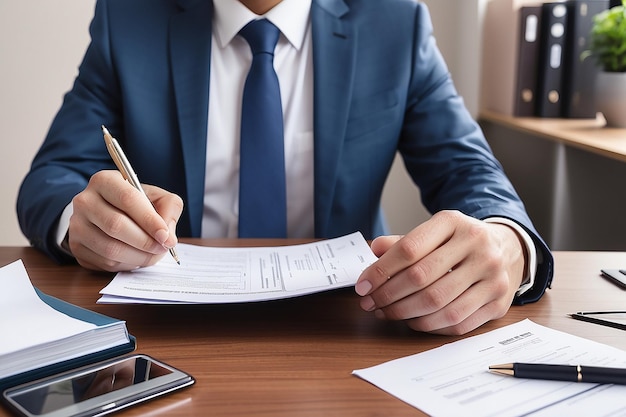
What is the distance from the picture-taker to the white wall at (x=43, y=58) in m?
2.44

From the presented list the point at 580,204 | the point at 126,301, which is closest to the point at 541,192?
the point at 580,204

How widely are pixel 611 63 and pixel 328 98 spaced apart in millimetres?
983

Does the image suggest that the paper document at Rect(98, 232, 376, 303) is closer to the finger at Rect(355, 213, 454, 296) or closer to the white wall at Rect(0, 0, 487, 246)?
the finger at Rect(355, 213, 454, 296)

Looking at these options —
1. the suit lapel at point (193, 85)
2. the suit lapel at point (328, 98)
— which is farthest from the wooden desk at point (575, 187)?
the suit lapel at point (193, 85)

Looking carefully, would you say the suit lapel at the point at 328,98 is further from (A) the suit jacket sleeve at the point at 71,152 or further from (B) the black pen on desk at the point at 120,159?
(B) the black pen on desk at the point at 120,159

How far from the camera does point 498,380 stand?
0.61m

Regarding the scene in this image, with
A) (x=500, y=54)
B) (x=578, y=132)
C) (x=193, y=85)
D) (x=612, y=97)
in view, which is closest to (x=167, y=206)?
(x=193, y=85)

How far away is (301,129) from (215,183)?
203 millimetres

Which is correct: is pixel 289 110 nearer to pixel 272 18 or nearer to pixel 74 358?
pixel 272 18

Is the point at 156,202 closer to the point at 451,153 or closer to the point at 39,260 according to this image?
the point at 39,260

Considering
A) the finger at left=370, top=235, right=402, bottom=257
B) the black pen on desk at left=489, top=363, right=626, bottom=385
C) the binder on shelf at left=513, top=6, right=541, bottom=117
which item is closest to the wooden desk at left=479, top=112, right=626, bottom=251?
the binder on shelf at left=513, top=6, right=541, bottom=117

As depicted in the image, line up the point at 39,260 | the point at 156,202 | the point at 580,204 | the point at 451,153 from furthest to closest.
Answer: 1. the point at 580,204
2. the point at 451,153
3. the point at 39,260
4. the point at 156,202

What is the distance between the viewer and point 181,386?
0.59m

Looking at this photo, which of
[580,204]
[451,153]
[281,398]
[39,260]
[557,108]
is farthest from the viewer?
[557,108]
